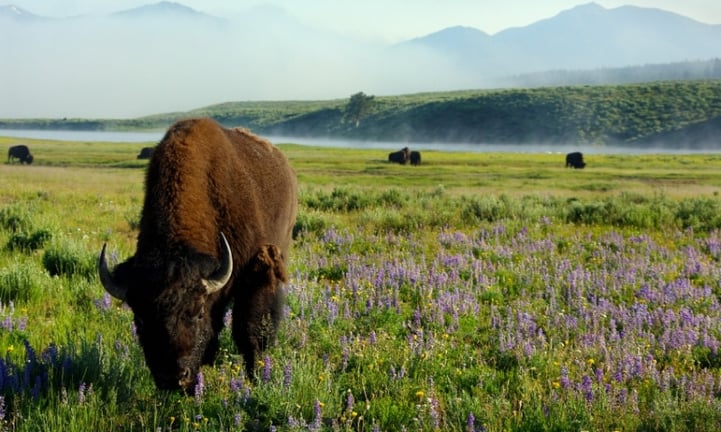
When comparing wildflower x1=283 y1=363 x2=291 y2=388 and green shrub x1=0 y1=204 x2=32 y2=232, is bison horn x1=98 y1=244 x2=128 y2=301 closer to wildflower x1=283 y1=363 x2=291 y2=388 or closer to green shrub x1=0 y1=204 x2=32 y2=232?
wildflower x1=283 y1=363 x2=291 y2=388

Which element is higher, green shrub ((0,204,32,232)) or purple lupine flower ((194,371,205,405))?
green shrub ((0,204,32,232))

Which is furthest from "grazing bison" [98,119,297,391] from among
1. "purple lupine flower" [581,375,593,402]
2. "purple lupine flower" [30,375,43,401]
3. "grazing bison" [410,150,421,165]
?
"grazing bison" [410,150,421,165]

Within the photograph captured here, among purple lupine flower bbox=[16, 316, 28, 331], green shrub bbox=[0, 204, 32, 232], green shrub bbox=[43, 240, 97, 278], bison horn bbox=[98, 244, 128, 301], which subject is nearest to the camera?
bison horn bbox=[98, 244, 128, 301]

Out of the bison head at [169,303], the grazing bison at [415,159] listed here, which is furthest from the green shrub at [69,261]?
the grazing bison at [415,159]

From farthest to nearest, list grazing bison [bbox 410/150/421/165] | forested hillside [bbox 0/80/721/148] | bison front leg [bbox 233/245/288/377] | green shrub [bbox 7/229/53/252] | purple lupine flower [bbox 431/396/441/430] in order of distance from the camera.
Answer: forested hillside [bbox 0/80/721/148], grazing bison [bbox 410/150/421/165], green shrub [bbox 7/229/53/252], bison front leg [bbox 233/245/288/377], purple lupine flower [bbox 431/396/441/430]

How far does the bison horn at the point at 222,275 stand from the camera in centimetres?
425

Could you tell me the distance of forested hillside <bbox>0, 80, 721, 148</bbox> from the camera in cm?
11188

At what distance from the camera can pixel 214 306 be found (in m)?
4.79

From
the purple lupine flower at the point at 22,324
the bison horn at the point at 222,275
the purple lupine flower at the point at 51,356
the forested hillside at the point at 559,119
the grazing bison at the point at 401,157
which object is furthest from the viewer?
the forested hillside at the point at 559,119

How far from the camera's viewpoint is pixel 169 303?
158 inches

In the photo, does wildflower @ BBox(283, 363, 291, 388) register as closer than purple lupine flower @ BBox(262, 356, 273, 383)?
Yes

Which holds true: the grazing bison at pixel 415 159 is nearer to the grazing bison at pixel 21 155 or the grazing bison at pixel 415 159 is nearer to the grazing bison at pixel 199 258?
the grazing bison at pixel 21 155

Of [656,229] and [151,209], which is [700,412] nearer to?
[151,209]

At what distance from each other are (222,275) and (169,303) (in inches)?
18.4
